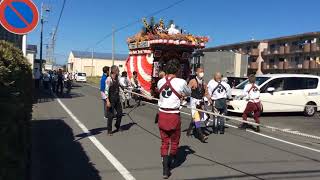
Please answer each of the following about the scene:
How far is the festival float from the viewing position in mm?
23641

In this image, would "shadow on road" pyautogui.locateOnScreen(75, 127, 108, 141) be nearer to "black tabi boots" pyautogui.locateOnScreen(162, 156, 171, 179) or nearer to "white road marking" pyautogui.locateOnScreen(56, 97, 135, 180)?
"white road marking" pyautogui.locateOnScreen(56, 97, 135, 180)

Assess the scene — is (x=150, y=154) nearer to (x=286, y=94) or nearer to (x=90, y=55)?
(x=286, y=94)

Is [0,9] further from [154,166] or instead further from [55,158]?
[154,166]

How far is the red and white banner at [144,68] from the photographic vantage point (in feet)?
79.2

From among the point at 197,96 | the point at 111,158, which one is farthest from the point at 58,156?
the point at 197,96

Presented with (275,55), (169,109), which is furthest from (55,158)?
(275,55)

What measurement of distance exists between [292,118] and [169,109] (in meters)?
12.5

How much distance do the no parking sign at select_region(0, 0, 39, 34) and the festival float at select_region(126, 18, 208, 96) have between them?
47.9ft

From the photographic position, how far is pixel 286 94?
2019 cm

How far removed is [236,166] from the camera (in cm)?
907

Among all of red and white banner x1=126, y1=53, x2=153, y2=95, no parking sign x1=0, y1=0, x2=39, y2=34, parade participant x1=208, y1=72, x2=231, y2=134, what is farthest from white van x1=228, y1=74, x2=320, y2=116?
no parking sign x1=0, y1=0, x2=39, y2=34

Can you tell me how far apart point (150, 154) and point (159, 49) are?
46.6 feet

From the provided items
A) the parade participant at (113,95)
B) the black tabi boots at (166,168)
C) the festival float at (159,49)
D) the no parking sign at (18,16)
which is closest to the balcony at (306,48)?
the festival float at (159,49)

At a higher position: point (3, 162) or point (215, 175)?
point (3, 162)
